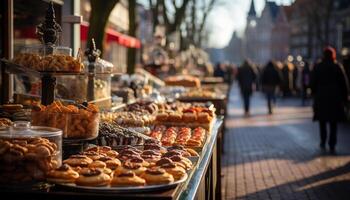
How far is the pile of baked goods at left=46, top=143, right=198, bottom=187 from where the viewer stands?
11.6 feet

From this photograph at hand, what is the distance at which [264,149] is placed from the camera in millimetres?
13297

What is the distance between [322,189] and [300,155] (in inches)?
137

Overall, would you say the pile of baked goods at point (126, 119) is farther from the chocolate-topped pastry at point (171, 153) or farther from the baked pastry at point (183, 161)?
the baked pastry at point (183, 161)

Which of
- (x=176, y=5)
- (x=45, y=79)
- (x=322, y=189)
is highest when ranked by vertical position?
(x=176, y=5)

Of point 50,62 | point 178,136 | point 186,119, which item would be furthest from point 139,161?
point 186,119

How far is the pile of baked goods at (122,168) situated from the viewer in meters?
3.52

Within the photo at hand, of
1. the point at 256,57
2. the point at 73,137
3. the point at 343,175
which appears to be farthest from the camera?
the point at 256,57

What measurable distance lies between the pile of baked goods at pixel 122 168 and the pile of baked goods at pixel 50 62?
0.97m

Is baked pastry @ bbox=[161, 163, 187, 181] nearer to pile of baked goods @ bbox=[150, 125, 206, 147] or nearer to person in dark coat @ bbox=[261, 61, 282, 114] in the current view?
pile of baked goods @ bbox=[150, 125, 206, 147]

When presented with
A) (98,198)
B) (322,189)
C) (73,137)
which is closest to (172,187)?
(98,198)

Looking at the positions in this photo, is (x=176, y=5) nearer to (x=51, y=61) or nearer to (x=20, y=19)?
(x=20, y=19)

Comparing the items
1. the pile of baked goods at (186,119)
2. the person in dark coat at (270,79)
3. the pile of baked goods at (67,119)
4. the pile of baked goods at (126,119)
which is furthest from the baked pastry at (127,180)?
the person in dark coat at (270,79)

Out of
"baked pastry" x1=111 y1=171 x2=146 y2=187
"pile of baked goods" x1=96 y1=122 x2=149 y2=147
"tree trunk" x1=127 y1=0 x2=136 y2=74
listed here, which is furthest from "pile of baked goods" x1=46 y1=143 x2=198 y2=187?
"tree trunk" x1=127 y1=0 x2=136 y2=74

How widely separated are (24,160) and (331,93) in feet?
33.2
